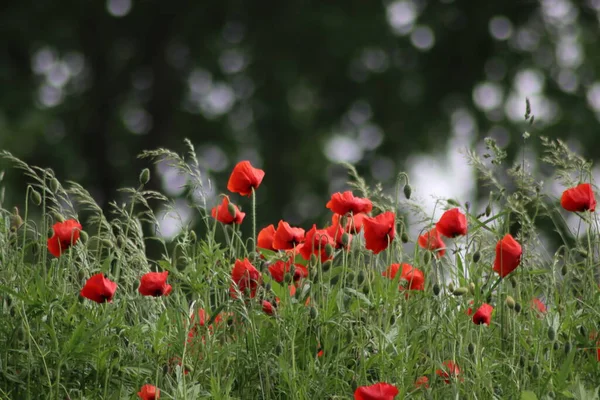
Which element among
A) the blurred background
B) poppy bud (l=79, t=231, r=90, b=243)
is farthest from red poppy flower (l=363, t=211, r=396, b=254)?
the blurred background

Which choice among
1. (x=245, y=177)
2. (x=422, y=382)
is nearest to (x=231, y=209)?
(x=245, y=177)

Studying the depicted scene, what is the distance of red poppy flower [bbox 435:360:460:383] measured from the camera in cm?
251

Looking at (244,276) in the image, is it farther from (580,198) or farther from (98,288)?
(580,198)

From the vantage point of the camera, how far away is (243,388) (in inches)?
105

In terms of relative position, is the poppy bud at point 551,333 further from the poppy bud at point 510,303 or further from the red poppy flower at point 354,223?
the red poppy flower at point 354,223

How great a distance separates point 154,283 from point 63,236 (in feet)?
1.17

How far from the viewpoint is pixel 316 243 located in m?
2.85

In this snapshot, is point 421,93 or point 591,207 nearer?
point 591,207

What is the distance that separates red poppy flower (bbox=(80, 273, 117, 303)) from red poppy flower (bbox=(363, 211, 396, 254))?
725 mm

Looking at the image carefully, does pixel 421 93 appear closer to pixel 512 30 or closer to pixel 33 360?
pixel 512 30

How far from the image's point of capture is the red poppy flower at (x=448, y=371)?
98.9 inches

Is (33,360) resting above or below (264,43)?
above

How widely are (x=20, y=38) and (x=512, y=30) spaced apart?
687 centimetres

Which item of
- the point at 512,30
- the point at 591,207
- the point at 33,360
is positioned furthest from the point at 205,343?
the point at 512,30
